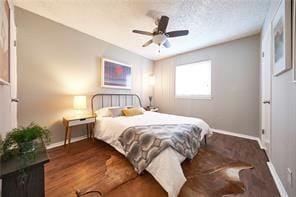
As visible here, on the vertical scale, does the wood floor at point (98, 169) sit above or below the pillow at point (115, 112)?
below

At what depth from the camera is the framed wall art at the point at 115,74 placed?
3.75m

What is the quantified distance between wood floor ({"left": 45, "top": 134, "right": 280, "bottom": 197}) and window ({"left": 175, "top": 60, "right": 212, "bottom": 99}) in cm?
172

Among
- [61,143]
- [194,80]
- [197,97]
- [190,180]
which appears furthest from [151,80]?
[190,180]

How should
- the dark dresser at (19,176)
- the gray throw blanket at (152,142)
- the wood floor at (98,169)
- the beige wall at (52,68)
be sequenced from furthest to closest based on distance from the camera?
the beige wall at (52,68)
the gray throw blanket at (152,142)
the wood floor at (98,169)
the dark dresser at (19,176)

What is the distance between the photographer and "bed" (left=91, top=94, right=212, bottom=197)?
154 cm

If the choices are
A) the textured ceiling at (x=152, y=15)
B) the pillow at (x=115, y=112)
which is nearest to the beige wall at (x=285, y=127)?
the textured ceiling at (x=152, y=15)

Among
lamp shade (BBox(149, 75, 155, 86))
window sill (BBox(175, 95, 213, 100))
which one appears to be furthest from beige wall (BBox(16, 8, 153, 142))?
window sill (BBox(175, 95, 213, 100))

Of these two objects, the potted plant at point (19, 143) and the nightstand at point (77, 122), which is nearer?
the potted plant at point (19, 143)

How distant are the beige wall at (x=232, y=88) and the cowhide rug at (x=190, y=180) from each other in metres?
1.69

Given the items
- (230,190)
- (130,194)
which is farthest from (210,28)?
(130,194)

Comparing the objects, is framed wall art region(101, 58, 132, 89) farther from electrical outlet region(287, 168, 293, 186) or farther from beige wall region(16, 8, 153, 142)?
electrical outlet region(287, 168, 293, 186)

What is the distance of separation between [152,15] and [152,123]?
2.06 m

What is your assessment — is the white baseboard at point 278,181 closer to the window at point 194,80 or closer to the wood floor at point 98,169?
the wood floor at point 98,169

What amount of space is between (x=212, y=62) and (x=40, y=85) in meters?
4.37
